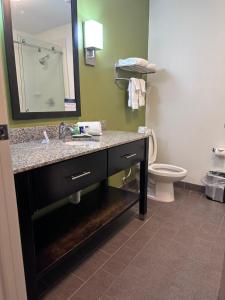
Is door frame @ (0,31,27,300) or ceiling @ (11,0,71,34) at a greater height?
ceiling @ (11,0,71,34)

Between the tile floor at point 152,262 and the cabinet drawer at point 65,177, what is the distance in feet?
2.05

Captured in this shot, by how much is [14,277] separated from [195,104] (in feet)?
8.09

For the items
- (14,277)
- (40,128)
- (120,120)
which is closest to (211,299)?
(14,277)

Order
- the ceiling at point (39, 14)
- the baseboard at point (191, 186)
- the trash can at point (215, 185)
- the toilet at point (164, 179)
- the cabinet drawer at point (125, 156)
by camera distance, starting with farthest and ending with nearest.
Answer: the baseboard at point (191, 186) < the trash can at point (215, 185) < the toilet at point (164, 179) < the cabinet drawer at point (125, 156) < the ceiling at point (39, 14)

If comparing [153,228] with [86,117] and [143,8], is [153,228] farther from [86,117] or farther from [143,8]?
[143,8]

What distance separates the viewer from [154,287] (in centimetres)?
125

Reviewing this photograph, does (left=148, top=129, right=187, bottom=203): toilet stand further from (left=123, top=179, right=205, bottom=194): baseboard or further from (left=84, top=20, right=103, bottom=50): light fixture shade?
(left=84, top=20, right=103, bottom=50): light fixture shade

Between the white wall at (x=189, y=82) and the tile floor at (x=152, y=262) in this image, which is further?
the white wall at (x=189, y=82)

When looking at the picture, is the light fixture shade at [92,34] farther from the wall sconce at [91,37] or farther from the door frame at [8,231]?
the door frame at [8,231]

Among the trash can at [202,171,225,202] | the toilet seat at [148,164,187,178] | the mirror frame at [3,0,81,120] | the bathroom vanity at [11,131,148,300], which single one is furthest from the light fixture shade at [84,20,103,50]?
the trash can at [202,171,225,202]

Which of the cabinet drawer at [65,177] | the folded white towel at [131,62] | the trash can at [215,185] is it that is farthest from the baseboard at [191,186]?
the cabinet drawer at [65,177]

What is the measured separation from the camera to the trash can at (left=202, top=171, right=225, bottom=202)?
7.62 ft

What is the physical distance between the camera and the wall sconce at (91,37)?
1734mm

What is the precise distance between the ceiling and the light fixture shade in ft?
0.56
